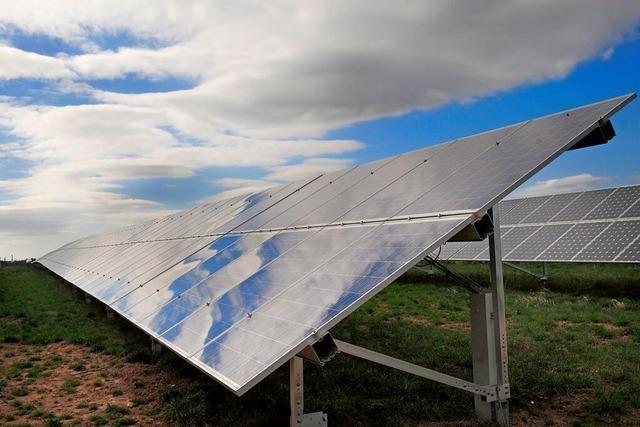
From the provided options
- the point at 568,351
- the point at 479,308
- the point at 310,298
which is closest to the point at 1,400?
the point at 310,298

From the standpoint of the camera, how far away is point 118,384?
9.79m

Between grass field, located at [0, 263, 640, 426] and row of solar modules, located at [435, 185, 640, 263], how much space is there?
1324 mm

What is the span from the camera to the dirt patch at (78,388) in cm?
826

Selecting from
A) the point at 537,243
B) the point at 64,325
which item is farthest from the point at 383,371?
the point at 537,243

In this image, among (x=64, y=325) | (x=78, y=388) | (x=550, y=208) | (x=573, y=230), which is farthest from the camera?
(x=550, y=208)

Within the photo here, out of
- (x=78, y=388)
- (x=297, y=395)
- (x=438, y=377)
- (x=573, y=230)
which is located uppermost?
(x=573, y=230)

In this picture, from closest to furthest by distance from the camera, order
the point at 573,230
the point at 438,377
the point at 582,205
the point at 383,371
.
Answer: the point at 438,377, the point at 383,371, the point at 573,230, the point at 582,205

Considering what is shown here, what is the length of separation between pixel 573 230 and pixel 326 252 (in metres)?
15.1

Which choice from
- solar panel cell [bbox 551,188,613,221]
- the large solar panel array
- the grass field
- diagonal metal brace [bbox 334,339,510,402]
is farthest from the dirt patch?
solar panel cell [bbox 551,188,613,221]

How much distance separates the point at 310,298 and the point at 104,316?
13562 millimetres

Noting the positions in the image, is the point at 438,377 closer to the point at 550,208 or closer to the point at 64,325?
the point at 64,325

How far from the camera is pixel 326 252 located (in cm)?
733

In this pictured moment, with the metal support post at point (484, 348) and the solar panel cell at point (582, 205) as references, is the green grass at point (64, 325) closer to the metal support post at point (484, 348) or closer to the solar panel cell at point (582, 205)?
the metal support post at point (484, 348)

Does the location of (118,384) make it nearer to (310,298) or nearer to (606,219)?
(310,298)
